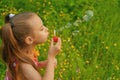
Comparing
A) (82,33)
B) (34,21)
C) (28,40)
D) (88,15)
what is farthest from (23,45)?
(88,15)

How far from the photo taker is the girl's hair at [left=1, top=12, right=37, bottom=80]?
122 inches

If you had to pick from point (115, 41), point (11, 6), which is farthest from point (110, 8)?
→ point (11, 6)

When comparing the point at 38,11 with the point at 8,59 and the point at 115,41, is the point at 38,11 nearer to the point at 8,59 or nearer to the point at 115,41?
the point at 115,41

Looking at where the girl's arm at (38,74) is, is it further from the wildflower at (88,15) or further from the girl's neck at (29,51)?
the wildflower at (88,15)

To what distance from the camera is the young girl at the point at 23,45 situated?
310cm

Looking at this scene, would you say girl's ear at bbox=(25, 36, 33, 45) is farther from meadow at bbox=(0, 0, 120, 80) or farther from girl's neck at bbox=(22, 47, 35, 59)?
meadow at bbox=(0, 0, 120, 80)

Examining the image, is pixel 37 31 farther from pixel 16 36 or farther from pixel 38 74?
pixel 38 74

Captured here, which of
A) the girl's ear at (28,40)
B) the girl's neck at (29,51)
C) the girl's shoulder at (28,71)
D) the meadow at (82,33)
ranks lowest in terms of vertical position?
the meadow at (82,33)

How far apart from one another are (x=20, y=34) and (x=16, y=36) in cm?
3

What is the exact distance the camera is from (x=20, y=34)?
3.12m

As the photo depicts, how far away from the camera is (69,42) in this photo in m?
4.85

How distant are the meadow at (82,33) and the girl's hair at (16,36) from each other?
3.93 feet

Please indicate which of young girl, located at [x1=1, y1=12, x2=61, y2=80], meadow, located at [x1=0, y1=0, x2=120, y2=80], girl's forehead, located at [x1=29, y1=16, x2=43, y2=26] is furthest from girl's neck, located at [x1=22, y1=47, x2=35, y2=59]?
meadow, located at [x1=0, y1=0, x2=120, y2=80]

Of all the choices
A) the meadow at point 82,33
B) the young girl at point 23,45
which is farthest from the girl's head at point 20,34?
the meadow at point 82,33
